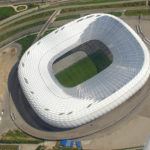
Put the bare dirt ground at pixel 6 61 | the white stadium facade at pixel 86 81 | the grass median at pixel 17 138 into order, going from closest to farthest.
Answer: the white stadium facade at pixel 86 81
the grass median at pixel 17 138
the bare dirt ground at pixel 6 61

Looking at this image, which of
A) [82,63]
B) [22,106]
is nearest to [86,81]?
[82,63]

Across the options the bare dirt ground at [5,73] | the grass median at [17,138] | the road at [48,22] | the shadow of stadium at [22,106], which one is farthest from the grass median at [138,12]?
the grass median at [17,138]

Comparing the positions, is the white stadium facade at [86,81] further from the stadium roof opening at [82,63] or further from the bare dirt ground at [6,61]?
the bare dirt ground at [6,61]

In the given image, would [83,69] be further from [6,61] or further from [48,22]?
[48,22]

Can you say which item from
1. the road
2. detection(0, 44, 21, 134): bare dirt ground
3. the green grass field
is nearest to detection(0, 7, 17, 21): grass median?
the road

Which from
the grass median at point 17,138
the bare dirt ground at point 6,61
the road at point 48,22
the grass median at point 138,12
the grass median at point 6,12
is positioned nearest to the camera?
the grass median at point 17,138

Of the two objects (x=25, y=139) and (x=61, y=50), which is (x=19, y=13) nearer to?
(x=61, y=50)

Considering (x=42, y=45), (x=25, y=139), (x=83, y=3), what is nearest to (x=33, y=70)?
(x=42, y=45)

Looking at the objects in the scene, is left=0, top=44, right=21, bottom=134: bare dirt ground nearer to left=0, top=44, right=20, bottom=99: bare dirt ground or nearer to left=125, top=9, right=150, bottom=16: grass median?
left=0, top=44, right=20, bottom=99: bare dirt ground
